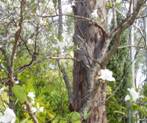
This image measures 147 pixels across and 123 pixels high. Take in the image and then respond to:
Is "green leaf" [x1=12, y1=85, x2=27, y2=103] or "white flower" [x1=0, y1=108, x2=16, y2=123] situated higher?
"green leaf" [x1=12, y1=85, x2=27, y2=103]

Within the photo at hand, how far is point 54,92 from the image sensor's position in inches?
281

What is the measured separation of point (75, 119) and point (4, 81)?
322 millimetres

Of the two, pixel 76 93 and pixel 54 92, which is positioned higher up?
pixel 76 93

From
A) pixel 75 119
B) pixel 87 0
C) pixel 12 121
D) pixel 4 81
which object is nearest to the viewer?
pixel 12 121

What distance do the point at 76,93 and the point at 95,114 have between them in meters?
0.21

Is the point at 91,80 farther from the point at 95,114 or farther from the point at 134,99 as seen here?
the point at 95,114

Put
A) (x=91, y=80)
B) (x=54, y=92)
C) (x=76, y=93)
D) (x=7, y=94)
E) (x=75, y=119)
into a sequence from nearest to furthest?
(x=75, y=119)
(x=7, y=94)
(x=91, y=80)
(x=76, y=93)
(x=54, y=92)

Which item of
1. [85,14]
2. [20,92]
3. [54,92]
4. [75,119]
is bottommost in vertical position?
[54,92]

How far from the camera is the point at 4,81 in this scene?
5.45 ft

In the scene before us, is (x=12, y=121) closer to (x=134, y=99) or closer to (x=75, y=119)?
(x=75, y=119)

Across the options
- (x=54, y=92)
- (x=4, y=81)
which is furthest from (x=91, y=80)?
(x=54, y=92)

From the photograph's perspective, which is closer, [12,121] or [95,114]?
[12,121]

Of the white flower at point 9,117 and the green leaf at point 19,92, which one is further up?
the green leaf at point 19,92

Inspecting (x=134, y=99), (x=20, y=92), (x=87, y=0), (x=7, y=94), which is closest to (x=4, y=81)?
(x=7, y=94)
